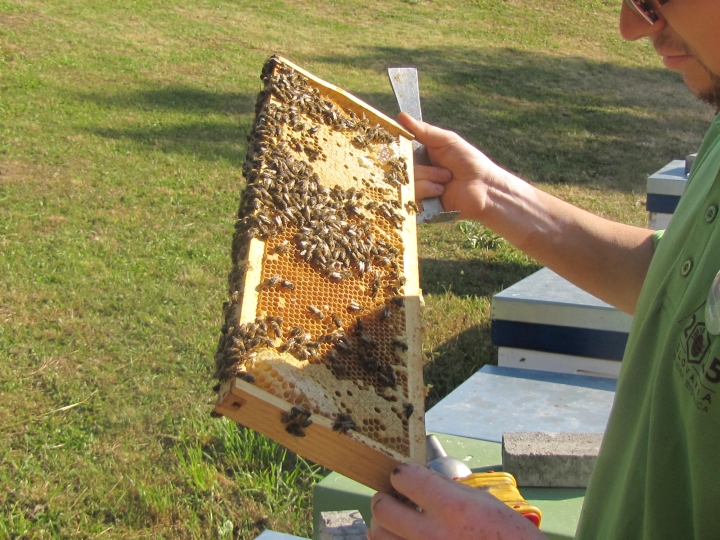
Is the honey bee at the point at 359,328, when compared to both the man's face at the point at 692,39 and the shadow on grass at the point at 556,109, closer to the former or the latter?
the man's face at the point at 692,39

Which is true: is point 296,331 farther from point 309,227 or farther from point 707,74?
point 707,74

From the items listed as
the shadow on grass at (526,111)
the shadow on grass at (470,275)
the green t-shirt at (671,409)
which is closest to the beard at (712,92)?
the green t-shirt at (671,409)

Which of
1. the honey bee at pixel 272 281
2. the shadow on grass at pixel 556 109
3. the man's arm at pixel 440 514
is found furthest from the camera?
the shadow on grass at pixel 556 109

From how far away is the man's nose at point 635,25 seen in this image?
69.7 inches

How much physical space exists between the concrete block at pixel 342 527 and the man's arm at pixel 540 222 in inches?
44.6

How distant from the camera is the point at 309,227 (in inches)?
88.2

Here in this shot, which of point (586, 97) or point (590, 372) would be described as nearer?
point (590, 372)

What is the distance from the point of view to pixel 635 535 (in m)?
1.50

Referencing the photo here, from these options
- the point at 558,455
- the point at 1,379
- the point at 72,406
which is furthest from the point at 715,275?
the point at 1,379

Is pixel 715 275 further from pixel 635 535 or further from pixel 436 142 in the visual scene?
pixel 436 142

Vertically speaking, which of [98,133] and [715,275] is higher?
[715,275]

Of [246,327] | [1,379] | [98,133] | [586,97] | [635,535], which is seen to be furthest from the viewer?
[586,97]

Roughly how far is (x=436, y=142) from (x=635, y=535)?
1.82 m

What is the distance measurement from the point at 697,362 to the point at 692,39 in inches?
30.1
